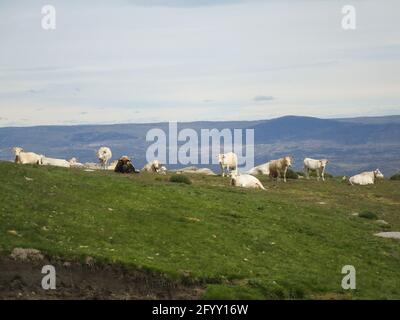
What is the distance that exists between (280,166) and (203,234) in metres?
31.7

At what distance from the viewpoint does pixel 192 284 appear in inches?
916

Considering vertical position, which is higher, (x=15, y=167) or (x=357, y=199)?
(x=15, y=167)

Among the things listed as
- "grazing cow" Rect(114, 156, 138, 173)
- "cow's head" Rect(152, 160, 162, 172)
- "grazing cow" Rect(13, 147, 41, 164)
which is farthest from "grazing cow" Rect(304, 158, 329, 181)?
"grazing cow" Rect(13, 147, 41, 164)

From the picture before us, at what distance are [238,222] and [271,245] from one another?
3683 mm

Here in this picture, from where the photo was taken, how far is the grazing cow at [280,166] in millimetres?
59756

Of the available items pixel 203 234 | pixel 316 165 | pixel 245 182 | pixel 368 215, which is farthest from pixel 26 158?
pixel 316 165

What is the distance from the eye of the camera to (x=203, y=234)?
97.8 ft

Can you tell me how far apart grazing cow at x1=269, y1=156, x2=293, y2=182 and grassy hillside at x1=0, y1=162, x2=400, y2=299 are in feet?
56.0

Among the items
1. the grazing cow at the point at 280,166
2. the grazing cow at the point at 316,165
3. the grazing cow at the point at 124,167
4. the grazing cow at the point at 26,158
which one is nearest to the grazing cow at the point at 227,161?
the grazing cow at the point at 280,166

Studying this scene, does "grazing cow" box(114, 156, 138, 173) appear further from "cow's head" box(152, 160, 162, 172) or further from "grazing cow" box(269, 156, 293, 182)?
"grazing cow" box(269, 156, 293, 182)

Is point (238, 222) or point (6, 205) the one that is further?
point (238, 222)
